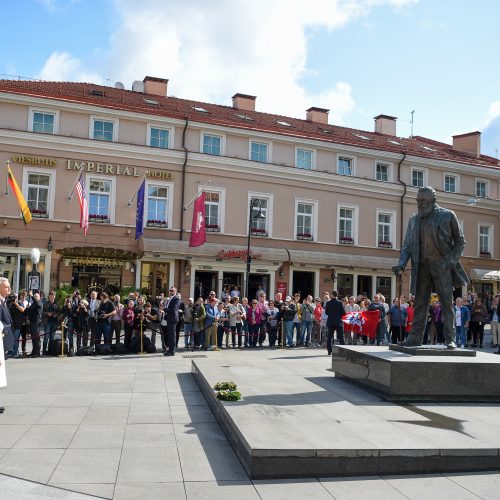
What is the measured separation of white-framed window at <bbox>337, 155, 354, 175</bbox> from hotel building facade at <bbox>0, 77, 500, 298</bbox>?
6 cm

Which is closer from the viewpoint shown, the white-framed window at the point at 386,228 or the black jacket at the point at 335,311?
the black jacket at the point at 335,311

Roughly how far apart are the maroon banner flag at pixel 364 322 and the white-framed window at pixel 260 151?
52.4 feet

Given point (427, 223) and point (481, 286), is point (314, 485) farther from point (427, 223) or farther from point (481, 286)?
point (481, 286)

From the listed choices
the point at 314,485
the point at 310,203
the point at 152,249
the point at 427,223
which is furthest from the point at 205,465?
the point at 310,203

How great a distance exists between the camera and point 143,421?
8.20m

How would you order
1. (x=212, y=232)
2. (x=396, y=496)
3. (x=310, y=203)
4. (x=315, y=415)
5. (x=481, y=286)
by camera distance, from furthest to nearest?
(x=481, y=286) < (x=310, y=203) < (x=212, y=232) < (x=315, y=415) < (x=396, y=496)

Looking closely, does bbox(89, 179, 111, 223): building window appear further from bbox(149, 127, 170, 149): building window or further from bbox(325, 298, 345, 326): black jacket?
Result: bbox(325, 298, 345, 326): black jacket

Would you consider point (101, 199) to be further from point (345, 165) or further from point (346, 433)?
point (346, 433)

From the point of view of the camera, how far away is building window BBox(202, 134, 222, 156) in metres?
32.0

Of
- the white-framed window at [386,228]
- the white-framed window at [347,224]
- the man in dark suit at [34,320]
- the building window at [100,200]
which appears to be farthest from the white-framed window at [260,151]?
the man in dark suit at [34,320]

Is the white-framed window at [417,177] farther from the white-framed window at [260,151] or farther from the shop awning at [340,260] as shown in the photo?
the white-framed window at [260,151]

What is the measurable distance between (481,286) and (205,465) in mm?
36123

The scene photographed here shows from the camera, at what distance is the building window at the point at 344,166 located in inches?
1390

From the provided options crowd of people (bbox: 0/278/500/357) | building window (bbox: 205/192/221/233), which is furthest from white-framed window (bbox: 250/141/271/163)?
crowd of people (bbox: 0/278/500/357)
